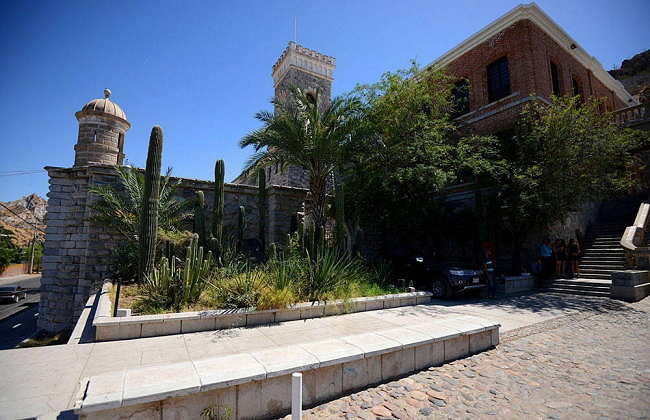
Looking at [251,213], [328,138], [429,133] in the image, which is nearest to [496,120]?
[429,133]

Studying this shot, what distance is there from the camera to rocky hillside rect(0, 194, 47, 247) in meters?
49.0

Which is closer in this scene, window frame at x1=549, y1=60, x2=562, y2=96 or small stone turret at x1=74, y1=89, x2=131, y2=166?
window frame at x1=549, y1=60, x2=562, y2=96

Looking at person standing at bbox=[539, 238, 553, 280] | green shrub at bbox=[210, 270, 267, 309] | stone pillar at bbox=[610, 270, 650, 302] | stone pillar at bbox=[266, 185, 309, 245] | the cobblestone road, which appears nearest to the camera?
the cobblestone road

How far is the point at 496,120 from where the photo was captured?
49.8 ft

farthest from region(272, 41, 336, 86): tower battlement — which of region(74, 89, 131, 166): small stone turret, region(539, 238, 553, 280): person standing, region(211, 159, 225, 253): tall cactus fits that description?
region(539, 238, 553, 280): person standing

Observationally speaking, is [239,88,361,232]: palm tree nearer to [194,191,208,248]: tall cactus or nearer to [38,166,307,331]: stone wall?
[194,191,208,248]: tall cactus

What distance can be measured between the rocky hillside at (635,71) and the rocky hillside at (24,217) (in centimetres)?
8005

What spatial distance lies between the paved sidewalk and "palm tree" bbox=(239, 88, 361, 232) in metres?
4.37

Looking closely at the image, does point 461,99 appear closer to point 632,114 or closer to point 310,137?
point 632,114

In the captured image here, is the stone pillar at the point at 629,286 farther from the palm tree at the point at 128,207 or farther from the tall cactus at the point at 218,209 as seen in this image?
the palm tree at the point at 128,207

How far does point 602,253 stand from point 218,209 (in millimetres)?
15305

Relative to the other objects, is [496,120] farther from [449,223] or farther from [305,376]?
[305,376]

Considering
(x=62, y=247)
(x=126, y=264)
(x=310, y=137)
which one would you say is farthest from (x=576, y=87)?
(x=62, y=247)

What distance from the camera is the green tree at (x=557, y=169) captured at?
10.7 metres
